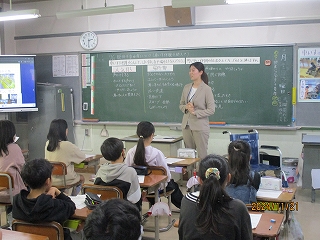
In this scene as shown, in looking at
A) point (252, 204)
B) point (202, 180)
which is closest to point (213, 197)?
point (202, 180)

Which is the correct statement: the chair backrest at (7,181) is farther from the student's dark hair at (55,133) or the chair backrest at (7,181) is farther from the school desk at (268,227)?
the school desk at (268,227)

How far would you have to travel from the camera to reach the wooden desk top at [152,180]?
353 cm

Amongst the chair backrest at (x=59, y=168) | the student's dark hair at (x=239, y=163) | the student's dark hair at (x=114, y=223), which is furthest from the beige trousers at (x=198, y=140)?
the student's dark hair at (x=114, y=223)

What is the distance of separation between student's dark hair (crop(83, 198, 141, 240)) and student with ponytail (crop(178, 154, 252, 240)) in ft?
2.42

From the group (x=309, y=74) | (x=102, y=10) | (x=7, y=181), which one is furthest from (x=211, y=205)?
(x=309, y=74)

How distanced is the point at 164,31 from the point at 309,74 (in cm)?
227

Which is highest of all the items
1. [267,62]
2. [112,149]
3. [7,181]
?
[267,62]

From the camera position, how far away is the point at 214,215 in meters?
1.96

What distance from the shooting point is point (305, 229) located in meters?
4.28

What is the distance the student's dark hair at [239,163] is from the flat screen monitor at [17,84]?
4.79 m

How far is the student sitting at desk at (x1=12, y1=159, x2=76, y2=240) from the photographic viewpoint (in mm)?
2512

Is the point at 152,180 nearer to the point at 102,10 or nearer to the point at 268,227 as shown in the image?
the point at 268,227

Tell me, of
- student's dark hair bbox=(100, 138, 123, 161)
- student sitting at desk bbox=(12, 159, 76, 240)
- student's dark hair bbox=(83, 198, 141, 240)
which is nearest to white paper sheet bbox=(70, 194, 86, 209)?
student sitting at desk bbox=(12, 159, 76, 240)

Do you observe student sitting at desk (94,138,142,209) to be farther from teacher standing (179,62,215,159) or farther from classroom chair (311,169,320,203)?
classroom chair (311,169,320,203)
